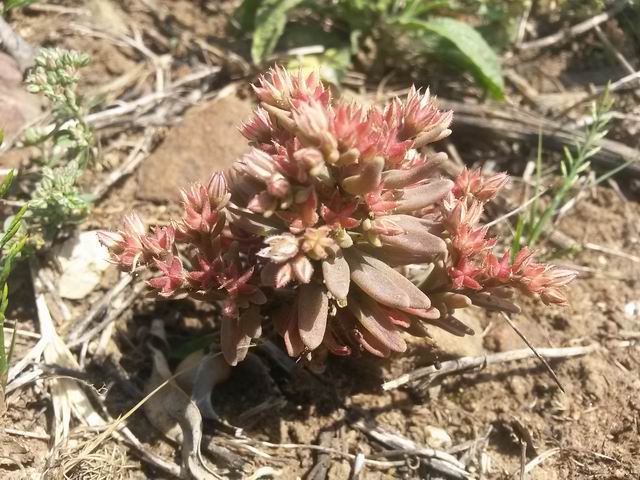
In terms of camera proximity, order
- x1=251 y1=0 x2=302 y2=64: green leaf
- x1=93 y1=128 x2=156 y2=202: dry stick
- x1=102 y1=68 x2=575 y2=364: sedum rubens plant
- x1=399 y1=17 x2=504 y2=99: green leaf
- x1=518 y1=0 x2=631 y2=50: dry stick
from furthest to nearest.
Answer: x1=518 y1=0 x2=631 y2=50: dry stick → x1=251 y1=0 x2=302 y2=64: green leaf → x1=399 y1=17 x2=504 y2=99: green leaf → x1=93 y1=128 x2=156 y2=202: dry stick → x1=102 y1=68 x2=575 y2=364: sedum rubens plant

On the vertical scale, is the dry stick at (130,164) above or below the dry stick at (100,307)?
above

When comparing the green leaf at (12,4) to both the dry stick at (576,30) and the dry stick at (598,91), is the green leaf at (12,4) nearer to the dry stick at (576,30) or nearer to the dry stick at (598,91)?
the dry stick at (576,30)

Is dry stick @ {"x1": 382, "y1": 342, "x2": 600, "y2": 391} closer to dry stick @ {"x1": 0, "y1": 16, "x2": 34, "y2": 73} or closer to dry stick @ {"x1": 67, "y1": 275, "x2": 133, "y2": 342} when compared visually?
dry stick @ {"x1": 67, "y1": 275, "x2": 133, "y2": 342}

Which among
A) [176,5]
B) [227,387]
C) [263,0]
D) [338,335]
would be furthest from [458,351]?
[176,5]

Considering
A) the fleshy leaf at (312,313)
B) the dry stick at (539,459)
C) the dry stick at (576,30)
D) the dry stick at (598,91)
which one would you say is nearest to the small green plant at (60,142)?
the fleshy leaf at (312,313)

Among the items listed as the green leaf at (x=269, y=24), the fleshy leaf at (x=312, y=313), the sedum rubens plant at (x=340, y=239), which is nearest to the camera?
the sedum rubens plant at (x=340, y=239)

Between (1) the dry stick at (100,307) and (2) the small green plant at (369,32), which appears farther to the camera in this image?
(2) the small green plant at (369,32)

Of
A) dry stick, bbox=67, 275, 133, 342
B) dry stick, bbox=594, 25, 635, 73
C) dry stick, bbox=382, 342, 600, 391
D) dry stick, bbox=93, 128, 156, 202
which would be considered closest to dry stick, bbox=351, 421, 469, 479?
dry stick, bbox=382, 342, 600, 391

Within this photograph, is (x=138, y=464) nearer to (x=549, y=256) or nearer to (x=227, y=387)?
(x=227, y=387)
